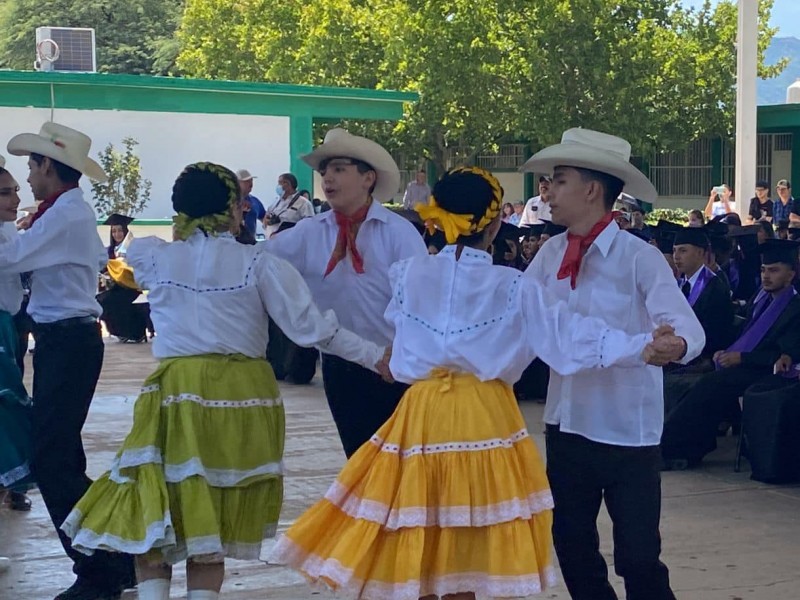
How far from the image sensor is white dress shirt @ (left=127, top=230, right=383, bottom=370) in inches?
188

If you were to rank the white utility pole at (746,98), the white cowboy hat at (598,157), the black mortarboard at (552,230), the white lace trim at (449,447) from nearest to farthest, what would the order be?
the white lace trim at (449,447), the white cowboy hat at (598,157), the black mortarboard at (552,230), the white utility pole at (746,98)

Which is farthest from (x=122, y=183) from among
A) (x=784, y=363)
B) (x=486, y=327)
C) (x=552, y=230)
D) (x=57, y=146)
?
(x=486, y=327)

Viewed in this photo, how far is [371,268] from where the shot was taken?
5492 mm

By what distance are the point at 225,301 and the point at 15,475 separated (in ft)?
5.88

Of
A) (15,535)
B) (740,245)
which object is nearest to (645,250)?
(15,535)

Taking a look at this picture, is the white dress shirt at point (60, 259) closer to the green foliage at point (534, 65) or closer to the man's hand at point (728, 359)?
the man's hand at point (728, 359)

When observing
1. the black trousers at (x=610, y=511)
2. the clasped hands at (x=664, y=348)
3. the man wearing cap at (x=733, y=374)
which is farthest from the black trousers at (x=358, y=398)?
the man wearing cap at (x=733, y=374)

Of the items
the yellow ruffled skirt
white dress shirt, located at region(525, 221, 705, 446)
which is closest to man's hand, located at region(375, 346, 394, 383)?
the yellow ruffled skirt

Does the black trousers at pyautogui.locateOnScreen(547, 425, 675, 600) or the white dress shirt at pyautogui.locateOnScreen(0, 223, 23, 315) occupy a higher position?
the white dress shirt at pyautogui.locateOnScreen(0, 223, 23, 315)

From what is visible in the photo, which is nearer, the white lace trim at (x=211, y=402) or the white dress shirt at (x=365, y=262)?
the white lace trim at (x=211, y=402)

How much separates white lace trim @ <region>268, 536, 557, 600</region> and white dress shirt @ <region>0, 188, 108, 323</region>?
1.86 meters

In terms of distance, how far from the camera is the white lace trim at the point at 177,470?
472 cm

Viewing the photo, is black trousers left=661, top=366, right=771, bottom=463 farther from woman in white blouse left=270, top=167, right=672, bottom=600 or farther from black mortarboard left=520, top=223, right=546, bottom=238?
black mortarboard left=520, top=223, right=546, bottom=238

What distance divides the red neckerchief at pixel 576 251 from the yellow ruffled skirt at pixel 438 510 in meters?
0.47
